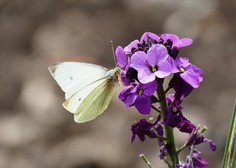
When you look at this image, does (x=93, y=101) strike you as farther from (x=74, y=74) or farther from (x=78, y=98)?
(x=74, y=74)

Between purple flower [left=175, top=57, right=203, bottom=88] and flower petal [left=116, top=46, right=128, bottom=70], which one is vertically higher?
flower petal [left=116, top=46, right=128, bottom=70]

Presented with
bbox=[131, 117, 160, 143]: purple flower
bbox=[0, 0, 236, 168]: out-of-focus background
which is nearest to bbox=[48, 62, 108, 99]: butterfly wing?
bbox=[131, 117, 160, 143]: purple flower

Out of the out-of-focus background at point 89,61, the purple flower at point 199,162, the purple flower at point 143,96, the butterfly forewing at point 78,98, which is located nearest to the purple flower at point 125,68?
the purple flower at point 143,96

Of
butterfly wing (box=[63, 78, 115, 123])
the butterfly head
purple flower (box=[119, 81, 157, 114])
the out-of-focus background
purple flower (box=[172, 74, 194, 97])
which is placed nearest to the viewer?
purple flower (box=[119, 81, 157, 114])

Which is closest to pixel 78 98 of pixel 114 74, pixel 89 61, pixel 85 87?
pixel 85 87

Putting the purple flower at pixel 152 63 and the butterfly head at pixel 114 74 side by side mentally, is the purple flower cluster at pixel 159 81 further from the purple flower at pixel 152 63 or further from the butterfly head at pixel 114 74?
the butterfly head at pixel 114 74

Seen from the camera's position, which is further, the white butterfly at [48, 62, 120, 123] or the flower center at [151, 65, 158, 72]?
the white butterfly at [48, 62, 120, 123]

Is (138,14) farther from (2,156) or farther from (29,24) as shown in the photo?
(2,156)

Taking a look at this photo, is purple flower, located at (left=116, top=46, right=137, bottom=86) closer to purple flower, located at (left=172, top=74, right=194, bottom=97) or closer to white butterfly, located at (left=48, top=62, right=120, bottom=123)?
purple flower, located at (left=172, top=74, right=194, bottom=97)
